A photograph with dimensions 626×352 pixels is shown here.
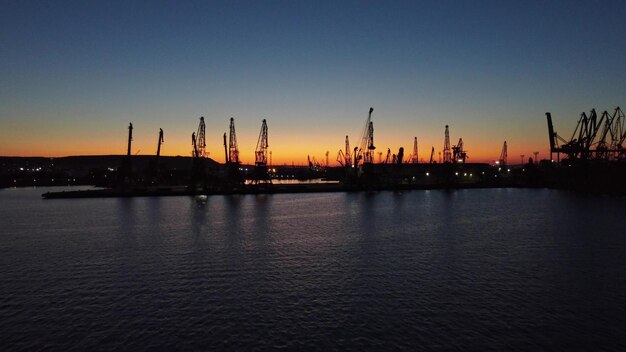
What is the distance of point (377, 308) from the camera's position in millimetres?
20969

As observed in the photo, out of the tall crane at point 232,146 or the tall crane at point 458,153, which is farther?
the tall crane at point 458,153

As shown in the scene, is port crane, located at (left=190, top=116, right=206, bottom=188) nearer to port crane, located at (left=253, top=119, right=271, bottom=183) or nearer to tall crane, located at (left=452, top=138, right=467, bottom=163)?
port crane, located at (left=253, top=119, right=271, bottom=183)

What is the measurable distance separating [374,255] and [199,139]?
107788mm

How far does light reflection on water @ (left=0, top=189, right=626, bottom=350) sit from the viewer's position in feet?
57.8

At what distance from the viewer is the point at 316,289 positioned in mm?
24312

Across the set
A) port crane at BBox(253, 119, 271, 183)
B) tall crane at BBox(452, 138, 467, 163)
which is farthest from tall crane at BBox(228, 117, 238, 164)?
tall crane at BBox(452, 138, 467, 163)

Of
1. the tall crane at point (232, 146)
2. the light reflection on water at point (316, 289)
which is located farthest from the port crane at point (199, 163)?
the light reflection on water at point (316, 289)

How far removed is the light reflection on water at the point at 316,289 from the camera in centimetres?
1762

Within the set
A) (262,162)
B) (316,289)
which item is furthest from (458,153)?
(316,289)

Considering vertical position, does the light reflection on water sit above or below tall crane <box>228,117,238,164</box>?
below

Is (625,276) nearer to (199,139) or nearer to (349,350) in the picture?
(349,350)

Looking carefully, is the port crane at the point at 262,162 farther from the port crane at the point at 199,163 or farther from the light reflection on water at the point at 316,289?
the light reflection on water at the point at 316,289

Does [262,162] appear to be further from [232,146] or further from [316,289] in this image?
[316,289]

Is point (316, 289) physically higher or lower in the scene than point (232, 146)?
lower
